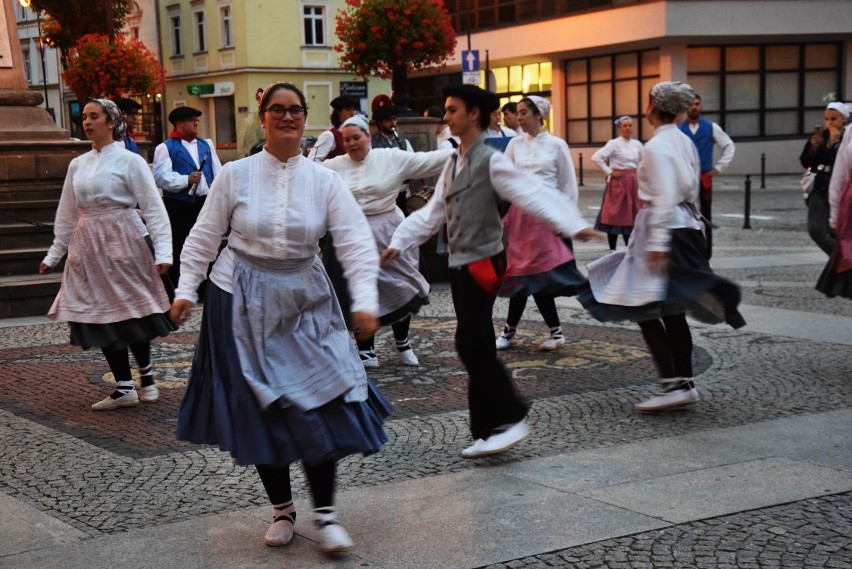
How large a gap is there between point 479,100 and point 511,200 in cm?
53

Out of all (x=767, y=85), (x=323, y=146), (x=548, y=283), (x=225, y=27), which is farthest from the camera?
(x=225, y=27)

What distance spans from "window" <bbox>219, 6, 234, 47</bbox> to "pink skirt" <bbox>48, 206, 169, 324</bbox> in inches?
1702

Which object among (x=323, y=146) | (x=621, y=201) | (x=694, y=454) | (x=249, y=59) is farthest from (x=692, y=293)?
(x=249, y=59)

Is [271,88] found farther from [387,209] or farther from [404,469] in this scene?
[387,209]

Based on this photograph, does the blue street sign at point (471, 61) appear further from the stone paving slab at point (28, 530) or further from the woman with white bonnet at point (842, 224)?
the stone paving slab at point (28, 530)

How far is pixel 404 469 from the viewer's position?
5609 millimetres

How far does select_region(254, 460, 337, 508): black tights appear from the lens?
14.6 feet

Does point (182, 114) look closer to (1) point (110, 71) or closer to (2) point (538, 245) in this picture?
(2) point (538, 245)

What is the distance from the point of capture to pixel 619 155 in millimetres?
15148

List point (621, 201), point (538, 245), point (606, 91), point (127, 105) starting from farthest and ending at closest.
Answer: point (606, 91) → point (621, 201) → point (127, 105) → point (538, 245)

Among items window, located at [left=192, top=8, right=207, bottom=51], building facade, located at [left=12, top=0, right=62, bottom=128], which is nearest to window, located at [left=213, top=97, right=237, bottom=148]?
window, located at [left=192, top=8, right=207, bottom=51]

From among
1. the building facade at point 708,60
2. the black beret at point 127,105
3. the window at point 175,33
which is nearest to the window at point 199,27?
the window at point 175,33

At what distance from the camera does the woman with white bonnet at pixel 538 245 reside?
27.3 ft

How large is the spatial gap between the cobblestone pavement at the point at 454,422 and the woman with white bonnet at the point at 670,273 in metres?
0.31
